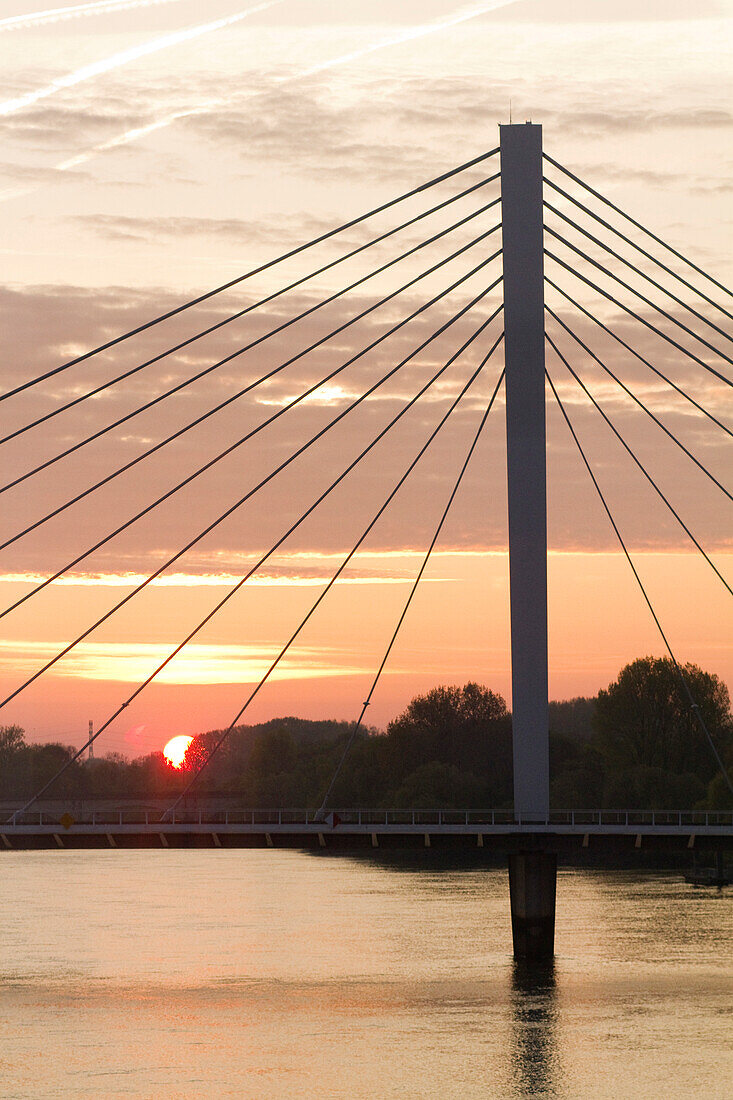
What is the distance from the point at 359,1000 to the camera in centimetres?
3916

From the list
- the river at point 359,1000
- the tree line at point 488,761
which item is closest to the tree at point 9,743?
the tree line at point 488,761

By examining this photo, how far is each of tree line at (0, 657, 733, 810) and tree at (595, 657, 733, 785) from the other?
0.08m

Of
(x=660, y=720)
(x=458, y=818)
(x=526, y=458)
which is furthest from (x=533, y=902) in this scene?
(x=660, y=720)

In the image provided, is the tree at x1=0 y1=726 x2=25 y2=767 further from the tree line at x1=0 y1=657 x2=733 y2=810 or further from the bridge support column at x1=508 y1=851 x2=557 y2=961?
the bridge support column at x1=508 y1=851 x2=557 y2=961

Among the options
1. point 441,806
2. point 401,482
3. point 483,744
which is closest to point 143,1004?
point 401,482

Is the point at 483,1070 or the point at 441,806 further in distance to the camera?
the point at 441,806

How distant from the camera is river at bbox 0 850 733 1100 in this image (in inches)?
1203

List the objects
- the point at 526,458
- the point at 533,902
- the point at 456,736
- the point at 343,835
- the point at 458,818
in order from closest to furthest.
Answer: the point at 526,458 < the point at 533,902 < the point at 343,835 < the point at 458,818 < the point at 456,736

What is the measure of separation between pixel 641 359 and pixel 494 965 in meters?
17.5

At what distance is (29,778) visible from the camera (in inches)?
5615

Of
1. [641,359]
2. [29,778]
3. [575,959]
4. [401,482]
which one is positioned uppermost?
[641,359]

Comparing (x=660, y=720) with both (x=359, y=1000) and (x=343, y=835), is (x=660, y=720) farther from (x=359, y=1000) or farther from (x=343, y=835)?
(x=359, y=1000)

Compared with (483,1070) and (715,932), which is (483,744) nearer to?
(715,932)

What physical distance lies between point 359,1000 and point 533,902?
831 cm
